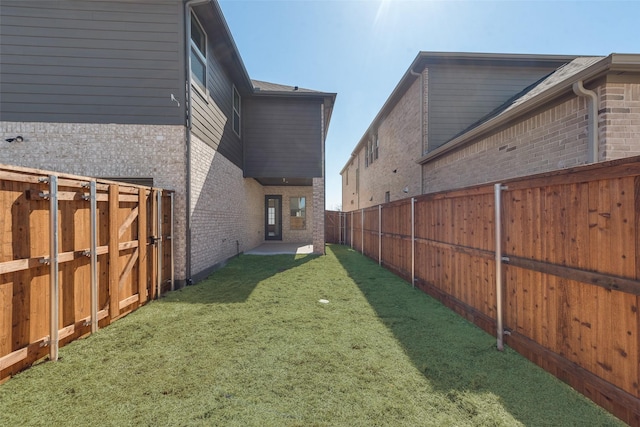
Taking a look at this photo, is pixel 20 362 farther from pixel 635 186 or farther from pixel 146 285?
pixel 635 186

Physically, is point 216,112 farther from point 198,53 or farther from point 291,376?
point 291,376

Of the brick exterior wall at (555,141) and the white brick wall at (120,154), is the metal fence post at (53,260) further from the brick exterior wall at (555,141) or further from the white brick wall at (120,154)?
the brick exterior wall at (555,141)

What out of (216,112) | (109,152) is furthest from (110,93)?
(216,112)

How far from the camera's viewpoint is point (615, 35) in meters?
7.59

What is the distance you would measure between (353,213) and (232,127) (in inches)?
254

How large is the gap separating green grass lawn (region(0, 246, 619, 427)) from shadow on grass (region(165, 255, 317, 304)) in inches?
25.7

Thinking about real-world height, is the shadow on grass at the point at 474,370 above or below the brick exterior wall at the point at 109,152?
below

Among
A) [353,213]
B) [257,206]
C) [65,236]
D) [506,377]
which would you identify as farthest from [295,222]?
[506,377]

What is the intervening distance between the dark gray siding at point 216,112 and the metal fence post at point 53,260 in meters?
3.34

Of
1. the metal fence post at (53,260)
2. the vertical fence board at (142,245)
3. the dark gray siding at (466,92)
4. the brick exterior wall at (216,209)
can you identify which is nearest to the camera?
the metal fence post at (53,260)

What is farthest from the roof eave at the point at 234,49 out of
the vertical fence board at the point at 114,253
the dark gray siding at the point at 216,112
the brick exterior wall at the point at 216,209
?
the vertical fence board at the point at 114,253

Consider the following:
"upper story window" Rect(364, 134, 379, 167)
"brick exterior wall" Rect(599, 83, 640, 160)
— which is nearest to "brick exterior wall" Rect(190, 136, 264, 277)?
"brick exterior wall" Rect(599, 83, 640, 160)

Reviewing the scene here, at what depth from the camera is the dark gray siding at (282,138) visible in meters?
9.91

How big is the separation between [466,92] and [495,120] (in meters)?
3.86
